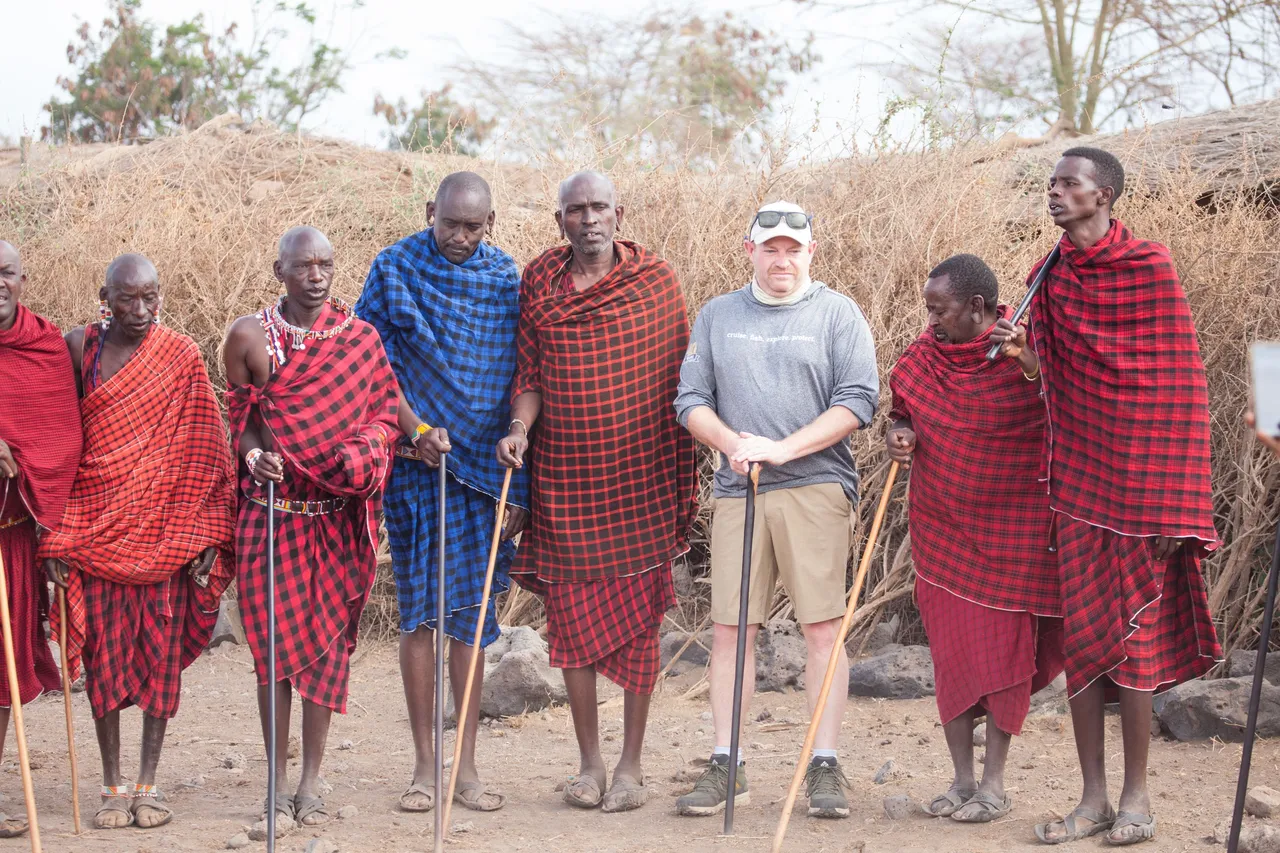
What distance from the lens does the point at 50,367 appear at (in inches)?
175

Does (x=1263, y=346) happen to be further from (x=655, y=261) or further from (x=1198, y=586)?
(x=655, y=261)

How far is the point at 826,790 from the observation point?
4449mm

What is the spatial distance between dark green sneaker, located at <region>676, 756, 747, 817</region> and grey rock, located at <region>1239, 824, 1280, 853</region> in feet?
3.91

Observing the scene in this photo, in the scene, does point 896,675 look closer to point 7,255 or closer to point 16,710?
point 16,710

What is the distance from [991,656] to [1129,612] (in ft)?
1.56

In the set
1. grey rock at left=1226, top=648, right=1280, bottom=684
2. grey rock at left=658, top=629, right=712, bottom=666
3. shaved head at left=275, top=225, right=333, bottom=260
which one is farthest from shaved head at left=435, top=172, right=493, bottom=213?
grey rock at left=1226, top=648, right=1280, bottom=684

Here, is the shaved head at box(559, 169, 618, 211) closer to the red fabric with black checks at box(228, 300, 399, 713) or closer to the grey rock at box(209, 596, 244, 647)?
the red fabric with black checks at box(228, 300, 399, 713)

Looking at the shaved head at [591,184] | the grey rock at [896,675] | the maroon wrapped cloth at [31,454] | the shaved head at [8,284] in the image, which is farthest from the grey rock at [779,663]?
the shaved head at [8,284]

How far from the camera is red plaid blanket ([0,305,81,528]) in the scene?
4.33 metres

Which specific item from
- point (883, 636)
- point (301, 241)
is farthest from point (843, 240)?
point (301, 241)

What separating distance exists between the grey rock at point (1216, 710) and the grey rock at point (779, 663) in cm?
167

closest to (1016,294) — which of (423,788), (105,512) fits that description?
(423,788)

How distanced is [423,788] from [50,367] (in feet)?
6.07

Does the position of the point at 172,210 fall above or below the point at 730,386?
above
